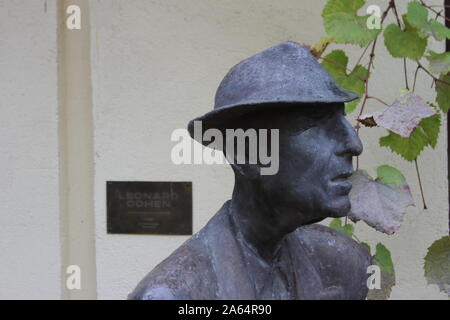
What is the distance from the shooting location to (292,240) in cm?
157

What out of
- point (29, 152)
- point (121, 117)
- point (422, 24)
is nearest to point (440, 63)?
point (422, 24)

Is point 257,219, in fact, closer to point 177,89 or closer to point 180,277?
point 180,277

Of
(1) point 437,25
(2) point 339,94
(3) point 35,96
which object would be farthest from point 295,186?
(3) point 35,96

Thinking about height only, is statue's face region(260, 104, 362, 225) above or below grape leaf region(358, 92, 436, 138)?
below

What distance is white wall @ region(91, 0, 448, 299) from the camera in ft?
8.39

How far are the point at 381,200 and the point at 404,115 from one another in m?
0.23

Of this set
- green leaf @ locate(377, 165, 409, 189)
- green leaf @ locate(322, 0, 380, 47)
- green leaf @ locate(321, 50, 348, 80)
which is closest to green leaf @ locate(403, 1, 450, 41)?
green leaf @ locate(322, 0, 380, 47)

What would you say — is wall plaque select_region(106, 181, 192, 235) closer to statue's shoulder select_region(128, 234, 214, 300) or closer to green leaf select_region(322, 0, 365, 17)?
green leaf select_region(322, 0, 365, 17)

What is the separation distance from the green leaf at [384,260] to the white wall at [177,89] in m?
0.51

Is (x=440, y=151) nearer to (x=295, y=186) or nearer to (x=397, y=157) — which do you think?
(x=397, y=157)

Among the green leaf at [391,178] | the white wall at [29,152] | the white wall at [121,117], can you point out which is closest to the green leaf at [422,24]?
the green leaf at [391,178]

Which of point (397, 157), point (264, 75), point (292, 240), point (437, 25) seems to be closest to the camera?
point (264, 75)

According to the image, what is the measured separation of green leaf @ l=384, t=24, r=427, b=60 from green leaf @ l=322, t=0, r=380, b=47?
4.5 inches
